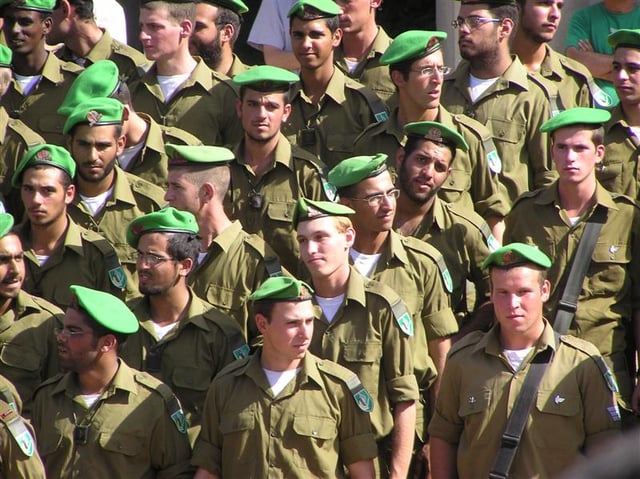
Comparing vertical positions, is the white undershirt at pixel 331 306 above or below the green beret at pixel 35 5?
below

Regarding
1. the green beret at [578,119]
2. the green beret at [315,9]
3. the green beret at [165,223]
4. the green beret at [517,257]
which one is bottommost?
the green beret at [165,223]

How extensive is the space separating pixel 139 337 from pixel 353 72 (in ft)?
7.88

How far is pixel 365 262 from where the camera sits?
557 cm

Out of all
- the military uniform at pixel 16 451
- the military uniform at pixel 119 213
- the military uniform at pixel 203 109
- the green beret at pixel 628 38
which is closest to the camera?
the military uniform at pixel 16 451

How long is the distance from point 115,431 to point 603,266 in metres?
2.42

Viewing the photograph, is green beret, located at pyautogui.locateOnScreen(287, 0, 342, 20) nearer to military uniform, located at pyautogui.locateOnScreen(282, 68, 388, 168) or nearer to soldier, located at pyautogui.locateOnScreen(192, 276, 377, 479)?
military uniform, located at pyautogui.locateOnScreen(282, 68, 388, 168)

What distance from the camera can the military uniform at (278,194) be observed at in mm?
6062

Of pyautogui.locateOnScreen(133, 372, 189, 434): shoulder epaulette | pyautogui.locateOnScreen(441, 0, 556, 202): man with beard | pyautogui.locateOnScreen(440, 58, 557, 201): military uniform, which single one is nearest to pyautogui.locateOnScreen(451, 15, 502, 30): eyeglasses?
pyautogui.locateOnScreen(441, 0, 556, 202): man with beard

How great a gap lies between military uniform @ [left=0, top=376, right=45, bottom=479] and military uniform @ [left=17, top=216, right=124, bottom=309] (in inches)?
49.1

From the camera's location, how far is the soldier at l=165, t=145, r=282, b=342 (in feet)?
18.4

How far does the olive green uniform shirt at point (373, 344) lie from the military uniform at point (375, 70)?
197 centimetres

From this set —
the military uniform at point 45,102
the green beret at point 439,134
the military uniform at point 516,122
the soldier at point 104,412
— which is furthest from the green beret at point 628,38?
the military uniform at point 45,102

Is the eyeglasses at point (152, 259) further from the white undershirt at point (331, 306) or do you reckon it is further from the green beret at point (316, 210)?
the white undershirt at point (331, 306)

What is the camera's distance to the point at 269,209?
6.12 meters
